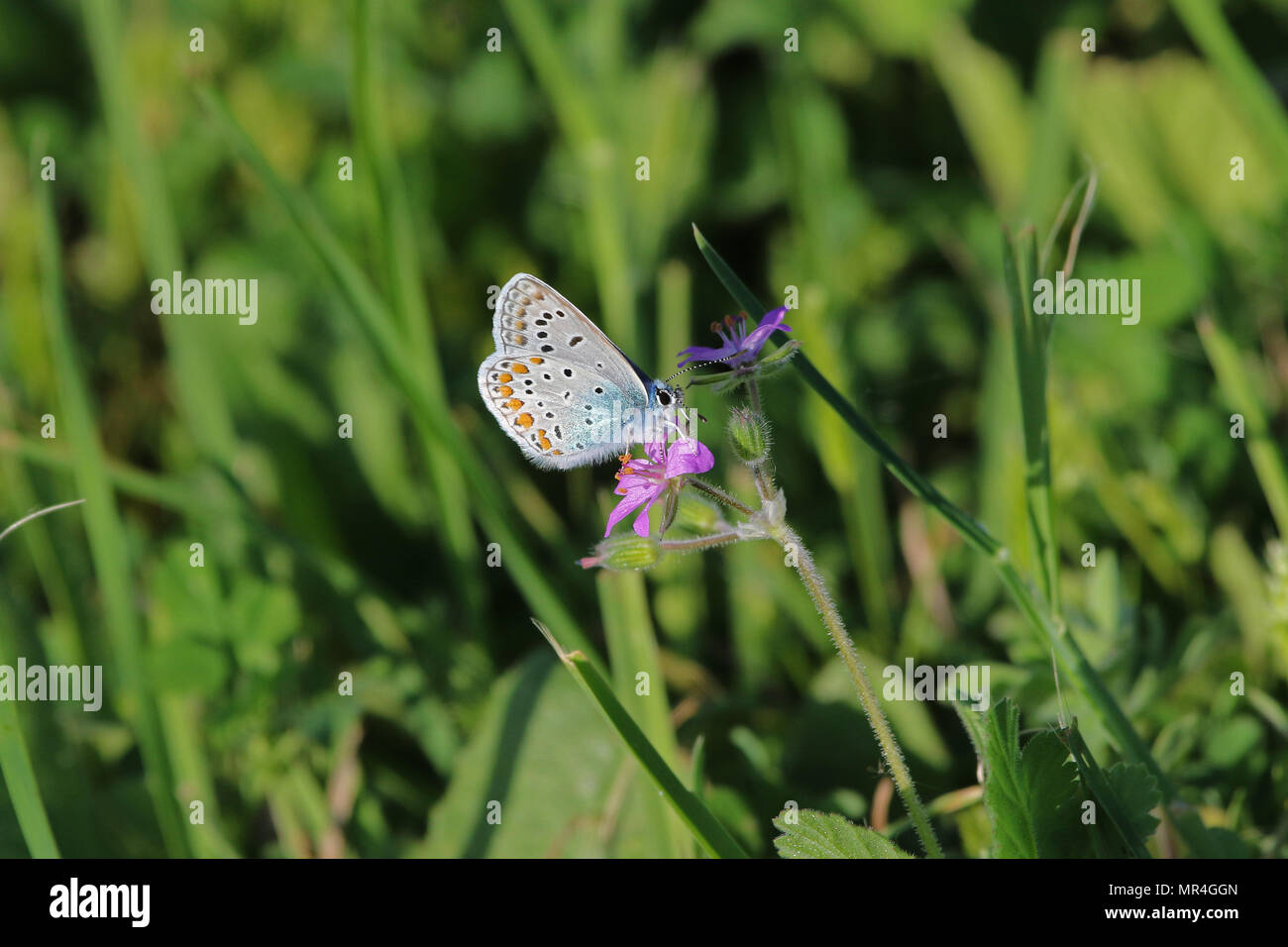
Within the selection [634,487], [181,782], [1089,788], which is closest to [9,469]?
[181,782]

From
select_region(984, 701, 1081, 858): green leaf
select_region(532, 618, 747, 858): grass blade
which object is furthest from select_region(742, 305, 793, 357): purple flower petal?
select_region(984, 701, 1081, 858): green leaf

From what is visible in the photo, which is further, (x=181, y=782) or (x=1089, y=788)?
(x=181, y=782)

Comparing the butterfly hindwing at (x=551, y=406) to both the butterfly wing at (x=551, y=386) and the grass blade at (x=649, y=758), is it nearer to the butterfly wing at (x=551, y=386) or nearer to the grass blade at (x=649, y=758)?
the butterfly wing at (x=551, y=386)

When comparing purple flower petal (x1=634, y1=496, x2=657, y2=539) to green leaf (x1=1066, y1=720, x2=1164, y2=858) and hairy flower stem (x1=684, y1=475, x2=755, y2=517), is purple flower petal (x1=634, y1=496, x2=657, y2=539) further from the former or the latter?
green leaf (x1=1066, y1=720, x2=1164, y2=858)

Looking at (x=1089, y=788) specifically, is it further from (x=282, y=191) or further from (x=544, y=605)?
(x=282, y=191)

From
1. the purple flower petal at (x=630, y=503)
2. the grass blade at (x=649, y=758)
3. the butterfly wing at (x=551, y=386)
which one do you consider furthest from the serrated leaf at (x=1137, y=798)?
the butterfly wing at (x=551, y=386)
